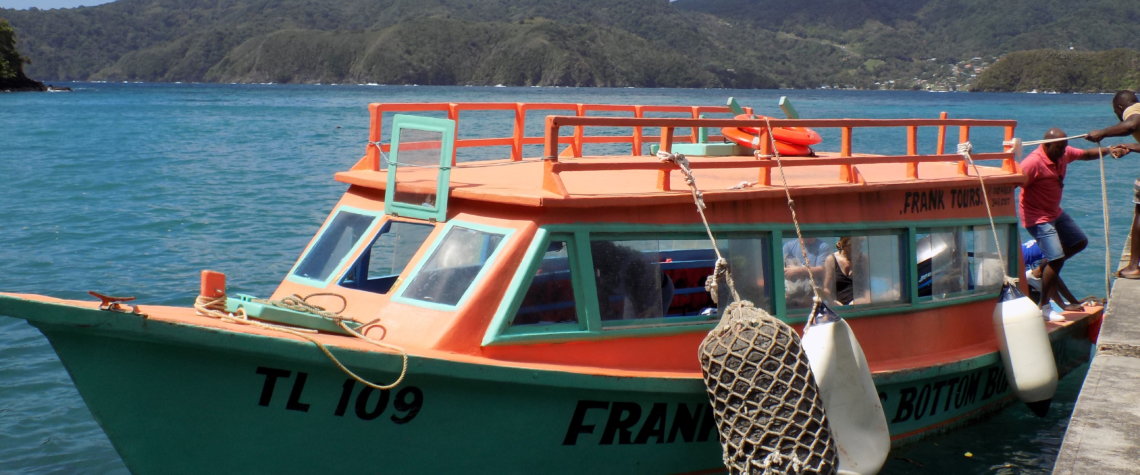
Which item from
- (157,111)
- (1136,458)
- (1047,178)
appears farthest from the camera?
(157,111)

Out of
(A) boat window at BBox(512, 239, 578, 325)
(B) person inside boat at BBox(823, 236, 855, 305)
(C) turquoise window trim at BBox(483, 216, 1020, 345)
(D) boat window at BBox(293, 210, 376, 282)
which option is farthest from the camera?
(B) person inside boat at BBox(823, 236, 855, 305)

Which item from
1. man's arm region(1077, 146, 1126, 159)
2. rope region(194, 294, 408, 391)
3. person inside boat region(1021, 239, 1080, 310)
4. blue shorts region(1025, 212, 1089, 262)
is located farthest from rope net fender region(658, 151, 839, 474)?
man's arm region(1077, 146, 1126, 159)

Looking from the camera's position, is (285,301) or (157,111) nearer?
(285,301)

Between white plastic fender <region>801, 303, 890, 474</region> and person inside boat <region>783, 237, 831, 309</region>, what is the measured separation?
1.50 ft

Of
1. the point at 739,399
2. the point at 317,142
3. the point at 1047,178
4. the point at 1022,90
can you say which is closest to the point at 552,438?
the point at 739,399

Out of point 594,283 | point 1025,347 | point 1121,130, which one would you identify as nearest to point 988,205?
point 1025,347

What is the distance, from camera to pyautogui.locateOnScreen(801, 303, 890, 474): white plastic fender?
6465mm

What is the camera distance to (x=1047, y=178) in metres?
9.45

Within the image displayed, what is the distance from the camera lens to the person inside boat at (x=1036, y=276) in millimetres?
10211

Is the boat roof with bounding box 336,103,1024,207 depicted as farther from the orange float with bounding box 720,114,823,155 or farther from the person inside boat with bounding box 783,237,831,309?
the person inside boat with bounding box 783,237,831,309

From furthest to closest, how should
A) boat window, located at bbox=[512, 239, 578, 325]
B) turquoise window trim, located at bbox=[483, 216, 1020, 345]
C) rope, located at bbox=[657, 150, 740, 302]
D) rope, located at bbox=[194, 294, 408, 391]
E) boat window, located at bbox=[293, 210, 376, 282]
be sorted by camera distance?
boat window, located at bbox=[293, 210, 376, 282] < rope, located at bbox=[657, 150, 740, 302] < boat window, located at bbox=[512, 239, 578, 325] < turquoise window trim, located at bbox=[483, 216, 1020, 345] < rope, located at bbox=[194, 294, 408, 391]

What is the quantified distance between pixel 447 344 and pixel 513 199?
864mm

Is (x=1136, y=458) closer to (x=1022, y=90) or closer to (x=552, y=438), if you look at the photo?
(x=552, y=438)

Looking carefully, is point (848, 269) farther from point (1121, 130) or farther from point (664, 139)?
point (1121, 130)
